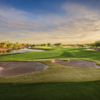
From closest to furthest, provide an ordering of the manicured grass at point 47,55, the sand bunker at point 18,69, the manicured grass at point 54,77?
the manicured grass at point 54,77
the sand bunker at point 18,69
the manicured grass at point 47,55

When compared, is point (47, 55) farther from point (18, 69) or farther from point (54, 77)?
point (54, 77)

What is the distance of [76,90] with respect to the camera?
18.4ft

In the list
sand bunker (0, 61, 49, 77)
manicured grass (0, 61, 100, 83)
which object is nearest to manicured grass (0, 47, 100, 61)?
sand bunker (0, 61, 49, 77)

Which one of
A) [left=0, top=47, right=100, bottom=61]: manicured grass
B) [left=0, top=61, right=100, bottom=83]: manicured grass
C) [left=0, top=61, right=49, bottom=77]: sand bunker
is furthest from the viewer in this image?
[left=0, top=47, right=100, bottom=61]: manicured grass

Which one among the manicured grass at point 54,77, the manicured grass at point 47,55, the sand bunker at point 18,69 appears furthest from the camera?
the manicured grass at point 47,55

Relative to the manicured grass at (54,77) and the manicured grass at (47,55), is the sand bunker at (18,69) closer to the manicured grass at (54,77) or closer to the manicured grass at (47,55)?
the manicured grass at (54,77)

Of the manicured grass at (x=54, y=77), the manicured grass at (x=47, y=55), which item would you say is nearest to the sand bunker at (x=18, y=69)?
the manicured grass at (x=54, y=77)

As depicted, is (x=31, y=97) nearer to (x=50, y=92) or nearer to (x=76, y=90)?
(x=50, y=92)

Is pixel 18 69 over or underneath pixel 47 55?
underneath

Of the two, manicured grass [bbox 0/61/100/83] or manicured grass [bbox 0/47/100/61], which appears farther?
manicured grass [bbox 0/47/100/61]

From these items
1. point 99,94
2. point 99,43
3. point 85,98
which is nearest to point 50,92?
point 85,98

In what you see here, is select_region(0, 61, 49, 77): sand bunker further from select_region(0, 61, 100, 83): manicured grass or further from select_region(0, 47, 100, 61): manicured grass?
select_region(0, 47, 100, 61): manicured grass

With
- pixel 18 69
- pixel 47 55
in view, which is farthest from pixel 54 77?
pixel 47 55

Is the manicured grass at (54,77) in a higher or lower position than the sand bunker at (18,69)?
higher
